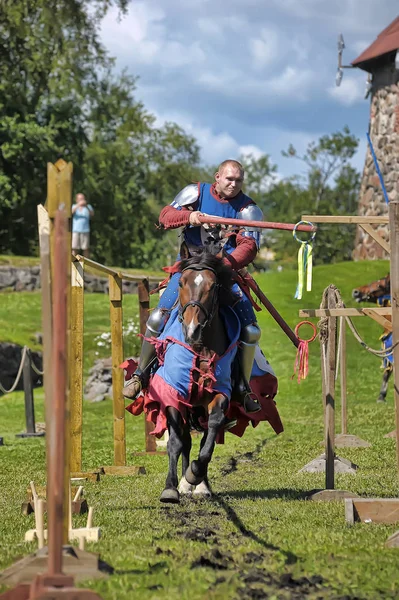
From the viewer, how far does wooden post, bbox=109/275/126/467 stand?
11180 mm

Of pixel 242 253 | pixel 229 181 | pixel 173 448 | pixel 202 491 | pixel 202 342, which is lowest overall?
pixel 202 491

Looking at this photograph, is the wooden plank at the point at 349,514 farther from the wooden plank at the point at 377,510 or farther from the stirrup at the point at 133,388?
the stirrup at the point at 133,388

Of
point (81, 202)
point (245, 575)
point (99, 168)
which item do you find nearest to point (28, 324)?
point (81, 202)

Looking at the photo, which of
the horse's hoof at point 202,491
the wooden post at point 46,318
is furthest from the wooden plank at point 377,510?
the wooden post at point 46,318

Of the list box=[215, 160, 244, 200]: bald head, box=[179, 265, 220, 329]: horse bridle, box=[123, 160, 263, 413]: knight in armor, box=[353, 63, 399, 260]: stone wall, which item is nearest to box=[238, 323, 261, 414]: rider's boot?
box=[123, 160, 263, 413]: knight in armor

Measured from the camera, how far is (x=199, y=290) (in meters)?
8.00

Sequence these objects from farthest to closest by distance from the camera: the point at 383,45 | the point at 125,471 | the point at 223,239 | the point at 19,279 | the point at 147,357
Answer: the point at 383,45 < the point at 19,279 < the point at 125,471 < the point at 147,357 < the point at 223,239

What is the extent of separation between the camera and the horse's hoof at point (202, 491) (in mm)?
8963

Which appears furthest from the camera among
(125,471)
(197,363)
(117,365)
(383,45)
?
(383,45)

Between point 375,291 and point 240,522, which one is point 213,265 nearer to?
point 240,522

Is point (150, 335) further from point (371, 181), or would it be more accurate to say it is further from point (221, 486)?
point (371, 181)

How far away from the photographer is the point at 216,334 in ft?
27.3

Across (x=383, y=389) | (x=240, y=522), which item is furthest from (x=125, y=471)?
(x=383, y=389)

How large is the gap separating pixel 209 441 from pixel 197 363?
0.62 metres
